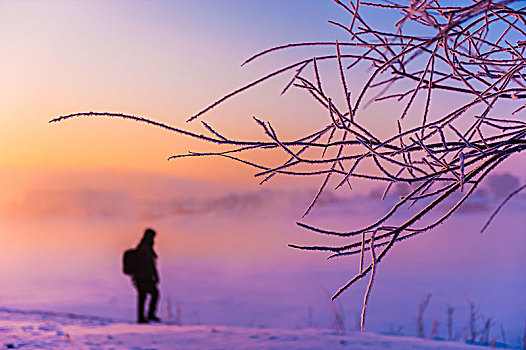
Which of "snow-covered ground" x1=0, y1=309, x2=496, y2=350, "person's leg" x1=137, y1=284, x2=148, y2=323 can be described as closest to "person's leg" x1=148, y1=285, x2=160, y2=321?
"person's leg" x1=137, y1=284, x2=148, y2=323

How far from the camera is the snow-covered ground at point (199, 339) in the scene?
20.9 ft

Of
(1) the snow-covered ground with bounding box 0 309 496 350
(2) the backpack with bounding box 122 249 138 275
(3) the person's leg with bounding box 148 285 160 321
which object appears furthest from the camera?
(3) the person's leg with bounding box 148 285 160 321

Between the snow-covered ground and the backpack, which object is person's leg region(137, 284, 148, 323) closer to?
the backpack

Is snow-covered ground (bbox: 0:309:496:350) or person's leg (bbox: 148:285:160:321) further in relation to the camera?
person's leg (bbox: 148:285:160:321)

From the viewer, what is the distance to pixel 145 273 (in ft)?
35.9

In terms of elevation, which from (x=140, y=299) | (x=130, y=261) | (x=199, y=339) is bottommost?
(x=199, y=339)

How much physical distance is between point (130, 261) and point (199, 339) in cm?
454

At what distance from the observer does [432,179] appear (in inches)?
90.0

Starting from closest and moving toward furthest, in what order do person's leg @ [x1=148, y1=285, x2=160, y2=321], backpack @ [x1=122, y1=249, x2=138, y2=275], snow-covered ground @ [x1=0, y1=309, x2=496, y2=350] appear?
snow-covered ground @ [x1=0, y1=309, x2=496, y2=350]
backpack @ [x1=122, y1=249, x2=138, y2=275]
person's leg @ [x1=148, y1=285, x2=160, y2=321]

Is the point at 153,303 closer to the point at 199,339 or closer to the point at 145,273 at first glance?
the point at 145,273

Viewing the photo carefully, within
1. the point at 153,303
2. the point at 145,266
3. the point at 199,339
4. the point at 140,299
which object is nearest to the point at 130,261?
the point at 145,266

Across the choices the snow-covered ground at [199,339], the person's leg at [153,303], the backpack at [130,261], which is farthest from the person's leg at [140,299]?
the snow-covered ground at [199,339]

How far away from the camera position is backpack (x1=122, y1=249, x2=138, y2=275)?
35.6 ft

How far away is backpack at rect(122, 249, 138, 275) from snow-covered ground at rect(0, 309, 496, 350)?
10.6ft
